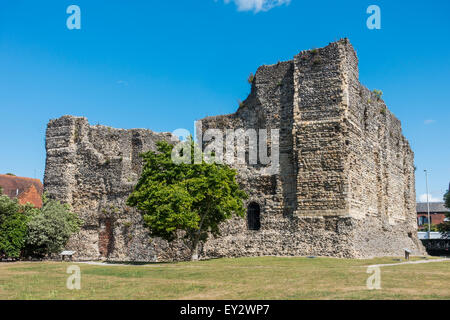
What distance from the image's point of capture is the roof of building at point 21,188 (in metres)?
54.1

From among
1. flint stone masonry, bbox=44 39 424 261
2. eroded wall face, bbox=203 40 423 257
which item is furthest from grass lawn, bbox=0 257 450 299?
flint stone masonry, bbox=44 39 424 261

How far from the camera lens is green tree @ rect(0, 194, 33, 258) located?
30594mm

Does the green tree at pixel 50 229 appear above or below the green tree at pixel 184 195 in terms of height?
below

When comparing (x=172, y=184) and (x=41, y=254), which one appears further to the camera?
(x=41, y=254)

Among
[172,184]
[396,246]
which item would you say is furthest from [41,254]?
[396,246]

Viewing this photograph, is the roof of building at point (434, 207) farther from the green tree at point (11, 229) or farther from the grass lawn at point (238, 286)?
the grass lawn at point (238, 286)

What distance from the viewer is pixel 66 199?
3619 cm

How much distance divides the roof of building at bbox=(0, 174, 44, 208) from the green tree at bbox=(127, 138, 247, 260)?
31.9 metres

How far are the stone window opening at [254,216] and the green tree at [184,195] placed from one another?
272 centimetres

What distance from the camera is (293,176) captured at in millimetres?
28703

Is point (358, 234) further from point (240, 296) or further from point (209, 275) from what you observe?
point (240, 296)

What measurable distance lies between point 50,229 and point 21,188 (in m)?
29.5

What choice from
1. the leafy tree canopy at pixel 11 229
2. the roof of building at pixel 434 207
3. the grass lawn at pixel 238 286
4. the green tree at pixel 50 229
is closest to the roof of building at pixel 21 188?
the green tree at pixel 50 229
